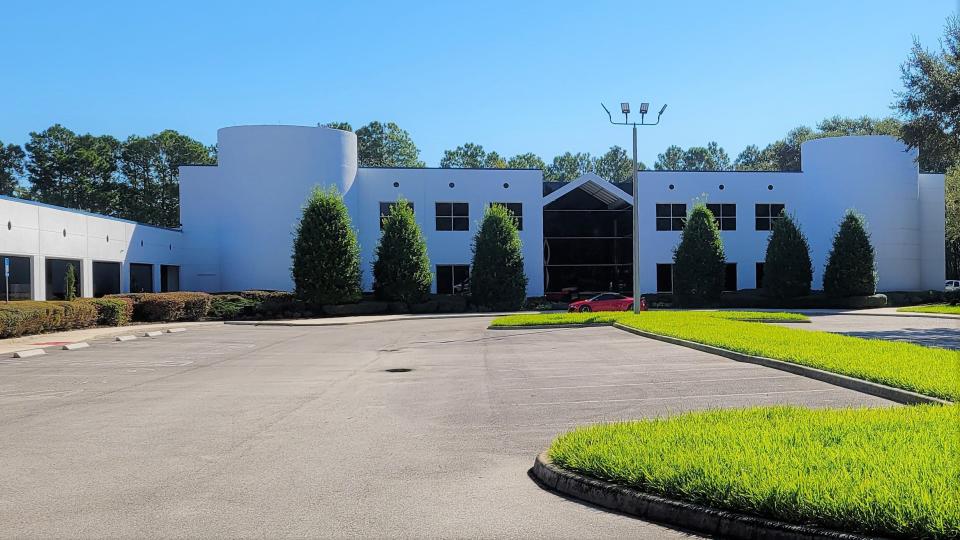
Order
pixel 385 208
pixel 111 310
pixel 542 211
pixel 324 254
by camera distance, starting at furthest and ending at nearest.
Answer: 1. pixel 542 211
2. pixel 385 208
3. pixel 324 254
4. pixel 111 310

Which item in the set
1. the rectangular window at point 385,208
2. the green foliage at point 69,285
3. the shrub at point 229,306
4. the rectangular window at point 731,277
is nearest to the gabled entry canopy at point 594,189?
the rectangular window at point 731,277

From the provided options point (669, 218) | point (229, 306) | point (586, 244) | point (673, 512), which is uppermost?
point (669, 218)

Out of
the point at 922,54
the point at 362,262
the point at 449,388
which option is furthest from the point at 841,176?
the point at 449,388

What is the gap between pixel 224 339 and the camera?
24469 mm

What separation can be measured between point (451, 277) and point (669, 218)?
14.9 metres

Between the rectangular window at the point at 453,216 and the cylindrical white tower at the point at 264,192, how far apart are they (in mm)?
7793

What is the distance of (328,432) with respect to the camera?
892cm

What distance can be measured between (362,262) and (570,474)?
39.2m

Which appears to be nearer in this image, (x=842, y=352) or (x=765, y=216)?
(x=842, y=352)

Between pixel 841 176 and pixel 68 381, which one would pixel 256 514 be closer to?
pixel 68 381

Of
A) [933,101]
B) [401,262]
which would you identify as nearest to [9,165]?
[401,262]

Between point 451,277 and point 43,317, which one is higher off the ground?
point 451,277

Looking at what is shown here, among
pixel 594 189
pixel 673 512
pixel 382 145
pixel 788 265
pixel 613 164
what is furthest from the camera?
pixel 613 164

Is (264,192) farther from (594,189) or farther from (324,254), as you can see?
(594,189)
